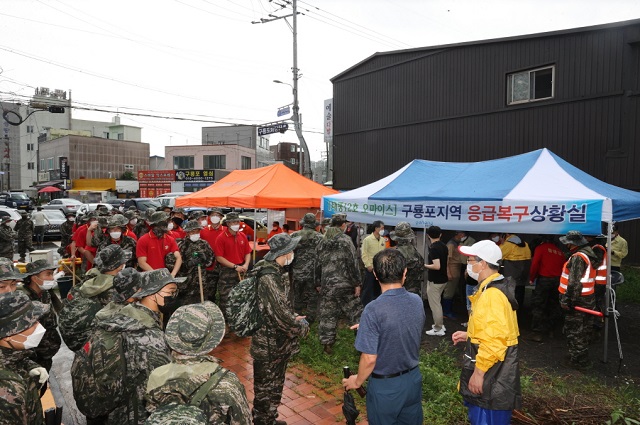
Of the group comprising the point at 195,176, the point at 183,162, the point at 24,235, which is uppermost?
the point at 183,162

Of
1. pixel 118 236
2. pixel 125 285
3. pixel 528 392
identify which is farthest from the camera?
pixel 118 236

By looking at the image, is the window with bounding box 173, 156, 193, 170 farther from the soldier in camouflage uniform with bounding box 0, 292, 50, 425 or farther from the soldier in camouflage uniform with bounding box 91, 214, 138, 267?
the soldier in camouflage uniform with bounding box 0, 292, 50, 425

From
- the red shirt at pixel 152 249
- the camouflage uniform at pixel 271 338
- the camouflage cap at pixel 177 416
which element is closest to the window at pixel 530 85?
the red shirt at pixel 152 249

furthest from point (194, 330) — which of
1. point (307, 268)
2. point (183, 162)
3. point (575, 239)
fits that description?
point (183, 162)

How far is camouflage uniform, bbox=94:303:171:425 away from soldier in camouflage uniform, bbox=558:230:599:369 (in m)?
5.16

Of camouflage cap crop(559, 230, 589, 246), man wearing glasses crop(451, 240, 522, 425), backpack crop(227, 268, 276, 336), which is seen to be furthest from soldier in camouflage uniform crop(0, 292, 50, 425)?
camouflage cap crop(559, 230, 589, 246)

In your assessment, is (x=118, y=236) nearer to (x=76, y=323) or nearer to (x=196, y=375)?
(x=76, y=323)

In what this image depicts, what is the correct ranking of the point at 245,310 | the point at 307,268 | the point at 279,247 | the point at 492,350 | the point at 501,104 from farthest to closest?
1. the point at 501,104
2. the point at 307,268
3. the point at 279,247
4. the point at 245,310
5. the point at 492,350

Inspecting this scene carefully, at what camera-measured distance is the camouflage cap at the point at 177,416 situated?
1.65 meters

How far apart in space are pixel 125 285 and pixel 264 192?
689cm

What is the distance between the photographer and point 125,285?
3102 millimetres

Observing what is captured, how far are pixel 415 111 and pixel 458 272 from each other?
10.2m

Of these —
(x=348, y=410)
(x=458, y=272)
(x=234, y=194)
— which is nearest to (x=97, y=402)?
(x=348, y=410)

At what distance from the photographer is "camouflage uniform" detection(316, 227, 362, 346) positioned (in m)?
6.07
